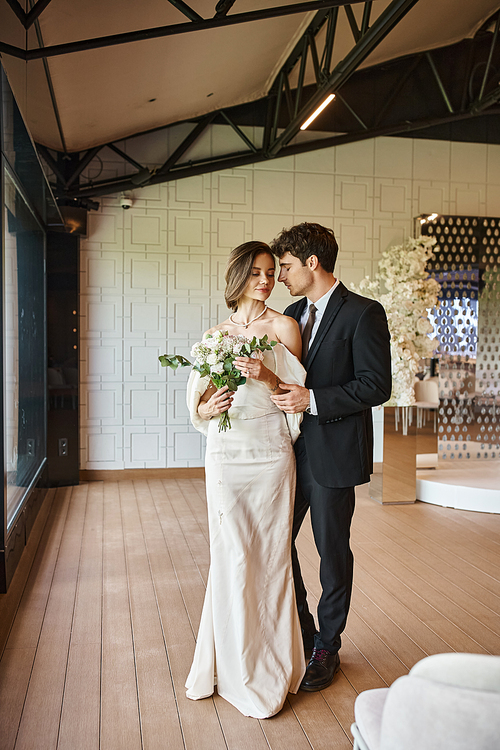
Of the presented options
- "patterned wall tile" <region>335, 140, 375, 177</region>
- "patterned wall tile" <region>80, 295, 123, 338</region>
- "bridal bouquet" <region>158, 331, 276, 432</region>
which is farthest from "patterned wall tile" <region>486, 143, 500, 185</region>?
"bridal bouquet" <region>158, 331, 276, 432</region>

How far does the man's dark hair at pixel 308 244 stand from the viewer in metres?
2.82

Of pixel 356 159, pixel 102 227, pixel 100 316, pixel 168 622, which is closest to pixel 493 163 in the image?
pixel 356 159

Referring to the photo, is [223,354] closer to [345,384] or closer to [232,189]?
[345,384]

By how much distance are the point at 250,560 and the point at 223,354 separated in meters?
0.89

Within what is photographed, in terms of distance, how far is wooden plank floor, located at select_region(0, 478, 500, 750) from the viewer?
2486 millimetres

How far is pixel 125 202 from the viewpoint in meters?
7.25

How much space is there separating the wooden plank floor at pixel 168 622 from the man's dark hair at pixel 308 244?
6.33 ft

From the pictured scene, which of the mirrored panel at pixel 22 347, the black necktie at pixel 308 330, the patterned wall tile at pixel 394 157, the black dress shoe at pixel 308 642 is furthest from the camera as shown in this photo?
the patterned wall tile at pixel 394 157

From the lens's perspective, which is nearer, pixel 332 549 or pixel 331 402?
pixel 331 402

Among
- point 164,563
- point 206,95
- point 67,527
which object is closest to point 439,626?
point 164,563

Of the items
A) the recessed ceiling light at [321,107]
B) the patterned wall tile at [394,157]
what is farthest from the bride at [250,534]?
the patterned wall tile at [394,157]

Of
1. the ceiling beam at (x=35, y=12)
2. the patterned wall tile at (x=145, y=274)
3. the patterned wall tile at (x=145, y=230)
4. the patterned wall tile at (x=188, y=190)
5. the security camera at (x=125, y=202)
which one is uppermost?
the patterned wall tile at (x=188, y=190)

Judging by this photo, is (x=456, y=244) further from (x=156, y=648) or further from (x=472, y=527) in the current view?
(x=156, y=648)

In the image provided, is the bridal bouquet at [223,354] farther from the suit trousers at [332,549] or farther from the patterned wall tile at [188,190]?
the patterned wall tile at [188,190]
